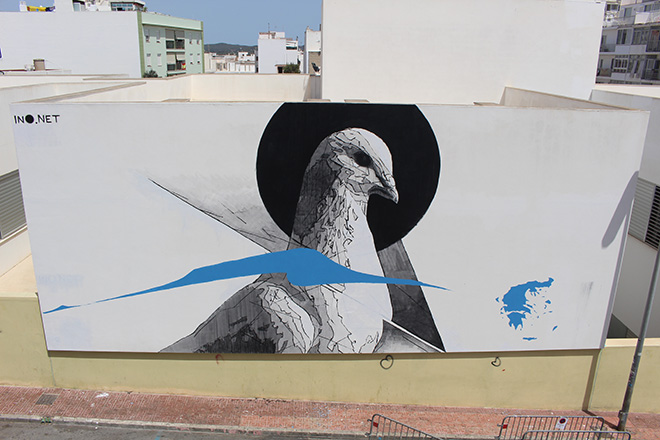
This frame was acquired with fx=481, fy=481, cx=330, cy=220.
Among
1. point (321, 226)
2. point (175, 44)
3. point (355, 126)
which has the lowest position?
point (321, 226)

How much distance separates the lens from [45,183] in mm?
9898

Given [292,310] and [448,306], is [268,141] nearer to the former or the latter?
[292,310]

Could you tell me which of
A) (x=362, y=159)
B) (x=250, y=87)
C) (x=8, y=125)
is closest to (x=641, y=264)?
(x=362, y=159)

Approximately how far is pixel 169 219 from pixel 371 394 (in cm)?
629

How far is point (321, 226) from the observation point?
10445mm

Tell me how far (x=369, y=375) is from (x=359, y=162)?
16.7 ft

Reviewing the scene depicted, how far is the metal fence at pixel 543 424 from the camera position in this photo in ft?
36.0

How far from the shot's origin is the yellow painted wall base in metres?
11.3

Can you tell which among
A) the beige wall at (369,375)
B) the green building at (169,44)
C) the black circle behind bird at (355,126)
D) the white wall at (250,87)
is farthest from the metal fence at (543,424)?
the green building at (169,44)

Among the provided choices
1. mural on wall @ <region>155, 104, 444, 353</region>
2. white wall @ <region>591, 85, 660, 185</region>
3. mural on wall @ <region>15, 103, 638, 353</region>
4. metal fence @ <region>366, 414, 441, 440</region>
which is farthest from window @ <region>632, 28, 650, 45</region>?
metal fence @ <region>366, 414, 441, 440</region>

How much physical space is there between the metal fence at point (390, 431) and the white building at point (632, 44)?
130ft

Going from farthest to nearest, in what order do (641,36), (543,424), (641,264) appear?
(641,36) < (641,264) < (543,424)

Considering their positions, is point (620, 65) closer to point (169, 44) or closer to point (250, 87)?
point (250, 87)

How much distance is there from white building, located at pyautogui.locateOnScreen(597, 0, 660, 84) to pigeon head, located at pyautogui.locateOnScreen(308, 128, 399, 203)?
38.4 m
